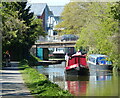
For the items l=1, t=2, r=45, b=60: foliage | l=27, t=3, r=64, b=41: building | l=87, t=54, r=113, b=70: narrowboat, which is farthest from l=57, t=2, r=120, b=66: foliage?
l=27, t=3, r=64, b=41: building

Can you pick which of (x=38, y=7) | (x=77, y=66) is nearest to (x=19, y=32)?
(x=77, y=66)

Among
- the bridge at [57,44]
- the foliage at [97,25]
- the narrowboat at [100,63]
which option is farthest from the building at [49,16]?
the narrowboat at [100,63]

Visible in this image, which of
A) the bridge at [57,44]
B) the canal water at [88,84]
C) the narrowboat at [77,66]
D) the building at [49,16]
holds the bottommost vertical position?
the canal water at [88,84]

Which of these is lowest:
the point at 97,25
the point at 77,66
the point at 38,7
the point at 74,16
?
the point at 77,66

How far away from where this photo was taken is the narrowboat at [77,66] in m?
40.5

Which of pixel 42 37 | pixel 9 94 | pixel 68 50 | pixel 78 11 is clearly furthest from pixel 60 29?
Answer: pixel 9 94

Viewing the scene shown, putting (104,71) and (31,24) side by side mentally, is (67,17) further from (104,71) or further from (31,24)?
(104,71)

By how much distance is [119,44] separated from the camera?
106ft

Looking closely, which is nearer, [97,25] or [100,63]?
[97,25]

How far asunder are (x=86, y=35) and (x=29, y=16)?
1264cm

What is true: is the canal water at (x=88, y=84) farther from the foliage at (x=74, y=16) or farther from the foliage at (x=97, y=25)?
the foliage at (x=74, y=16)

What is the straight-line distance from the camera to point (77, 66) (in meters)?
41.0

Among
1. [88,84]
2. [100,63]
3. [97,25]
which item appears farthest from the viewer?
[100,63]

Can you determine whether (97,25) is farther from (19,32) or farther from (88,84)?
(88,84)
